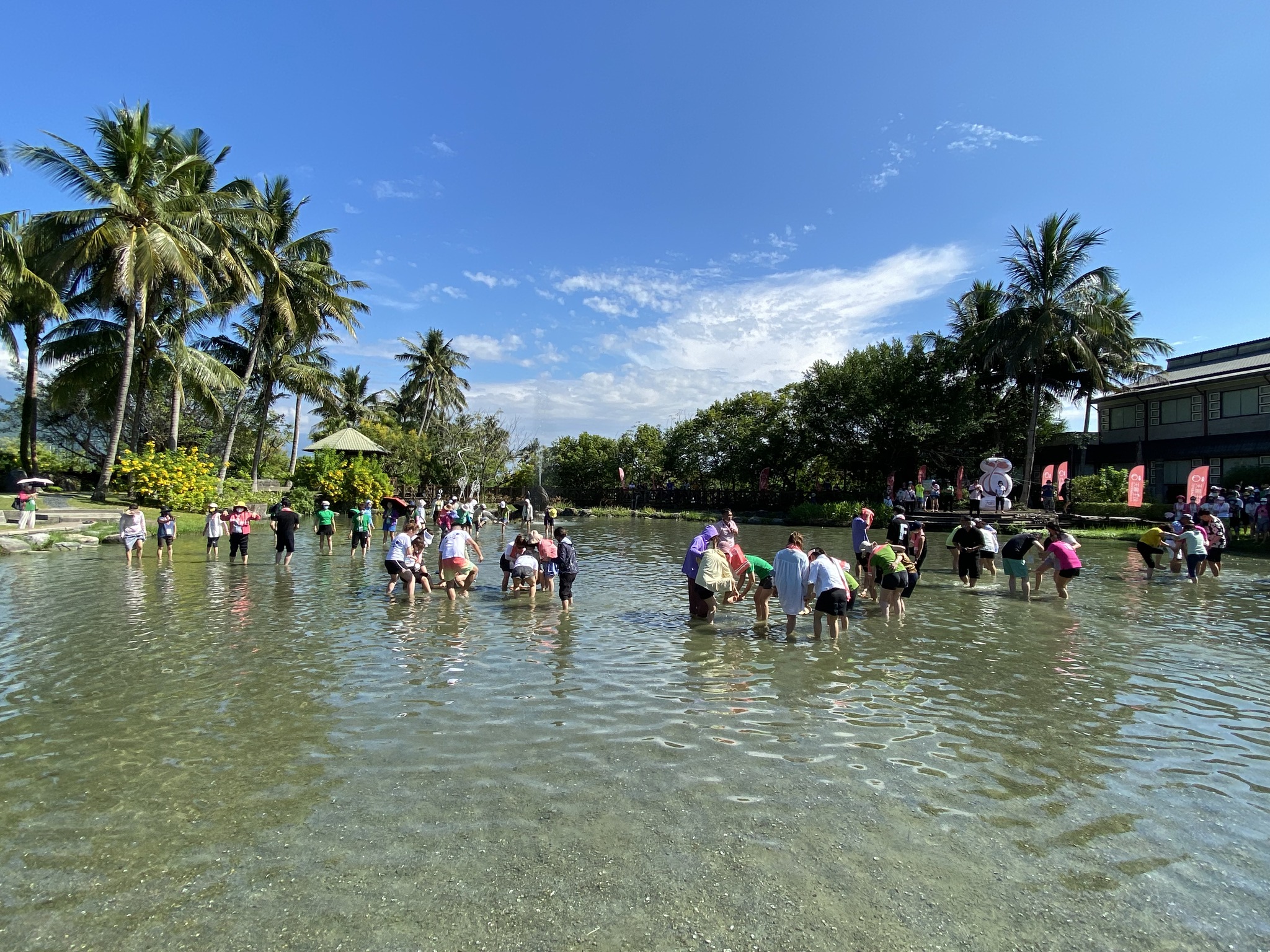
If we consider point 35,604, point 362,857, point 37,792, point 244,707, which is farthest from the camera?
point 35,604

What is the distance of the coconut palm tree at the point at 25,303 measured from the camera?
2233cm

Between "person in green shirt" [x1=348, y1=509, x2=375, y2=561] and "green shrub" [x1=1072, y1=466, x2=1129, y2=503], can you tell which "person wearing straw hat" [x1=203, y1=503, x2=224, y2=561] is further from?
"green shrub" [x1=1072, y1=466, x2=1129, y2=503]

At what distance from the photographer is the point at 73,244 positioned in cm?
2284

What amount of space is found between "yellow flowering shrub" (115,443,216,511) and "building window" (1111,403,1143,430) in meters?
43.8

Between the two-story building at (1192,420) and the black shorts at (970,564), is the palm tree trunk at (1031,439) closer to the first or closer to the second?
the two-story building at (1192,420)

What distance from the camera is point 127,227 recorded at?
23109mm

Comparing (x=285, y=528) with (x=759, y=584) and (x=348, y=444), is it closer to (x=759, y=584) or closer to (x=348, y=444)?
(x=759, y=584)

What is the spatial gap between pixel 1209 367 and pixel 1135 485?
13258mm

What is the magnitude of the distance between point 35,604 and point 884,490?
38.6 meters

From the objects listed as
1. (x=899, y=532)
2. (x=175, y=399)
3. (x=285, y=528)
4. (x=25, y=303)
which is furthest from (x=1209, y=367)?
(x=25, y=303)

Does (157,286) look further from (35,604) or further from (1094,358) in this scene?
(1094,358)

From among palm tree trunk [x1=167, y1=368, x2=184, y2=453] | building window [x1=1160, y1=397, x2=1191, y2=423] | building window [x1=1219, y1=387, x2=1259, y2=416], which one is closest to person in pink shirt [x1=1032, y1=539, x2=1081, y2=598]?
building window [x1=1219, y1=387, x2=1259, y2=416]

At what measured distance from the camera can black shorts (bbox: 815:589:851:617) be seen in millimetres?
9016

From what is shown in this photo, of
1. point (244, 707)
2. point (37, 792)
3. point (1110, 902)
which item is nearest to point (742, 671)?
point (1110, 902)
